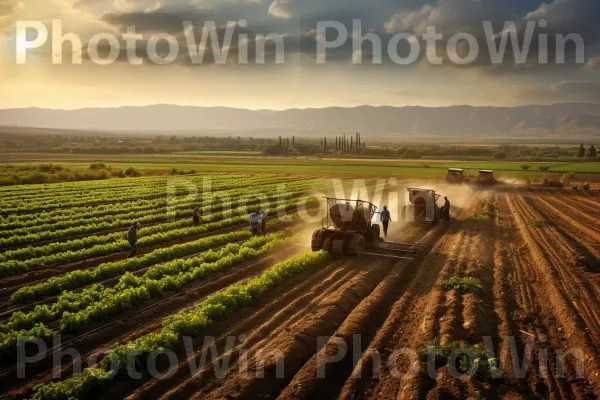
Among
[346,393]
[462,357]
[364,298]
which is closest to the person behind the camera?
[346,393]

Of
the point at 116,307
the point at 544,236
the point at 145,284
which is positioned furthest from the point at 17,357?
the point at 544,236

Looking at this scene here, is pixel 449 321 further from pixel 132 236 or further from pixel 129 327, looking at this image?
pixel 132 236

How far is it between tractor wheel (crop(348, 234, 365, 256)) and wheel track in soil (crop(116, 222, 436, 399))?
1546mm

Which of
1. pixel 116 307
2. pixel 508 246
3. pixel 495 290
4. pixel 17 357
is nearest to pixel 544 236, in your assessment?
pixel 508 246

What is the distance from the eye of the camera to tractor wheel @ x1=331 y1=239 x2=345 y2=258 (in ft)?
61.8

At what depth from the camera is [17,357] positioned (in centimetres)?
1026

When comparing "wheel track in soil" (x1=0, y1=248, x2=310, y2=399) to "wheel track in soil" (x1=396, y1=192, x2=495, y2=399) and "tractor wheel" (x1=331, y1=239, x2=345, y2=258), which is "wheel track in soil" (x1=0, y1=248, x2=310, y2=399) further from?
"wheel track in soil" (x1=396, y1=192, x2=495, y2=399)

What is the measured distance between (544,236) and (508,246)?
3.59m

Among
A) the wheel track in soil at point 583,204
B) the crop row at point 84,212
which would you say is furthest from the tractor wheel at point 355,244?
the wheel track in soil at point 583,204

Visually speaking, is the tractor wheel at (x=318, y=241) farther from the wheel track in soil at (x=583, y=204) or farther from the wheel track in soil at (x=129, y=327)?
the wheel track in soil at (x=583, y=204)

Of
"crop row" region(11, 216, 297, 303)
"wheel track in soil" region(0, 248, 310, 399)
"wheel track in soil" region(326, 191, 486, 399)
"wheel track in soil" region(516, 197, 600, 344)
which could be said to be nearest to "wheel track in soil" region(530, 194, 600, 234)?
"wheel track in soil" region(516, 197, 600, 344)

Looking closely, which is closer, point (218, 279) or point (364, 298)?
point (364, 298)

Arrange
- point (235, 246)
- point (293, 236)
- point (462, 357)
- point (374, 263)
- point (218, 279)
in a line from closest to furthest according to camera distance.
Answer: point (462, 357)
point (218, 279)
point (374, 263)
point (235, 246)
point (293, 236)

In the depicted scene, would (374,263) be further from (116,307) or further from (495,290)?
(116,307)
